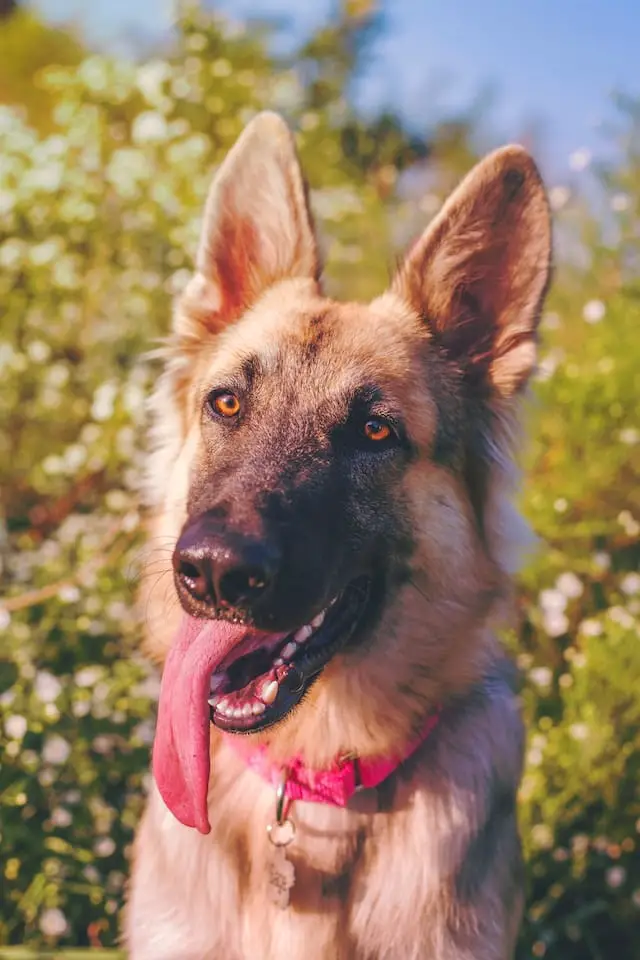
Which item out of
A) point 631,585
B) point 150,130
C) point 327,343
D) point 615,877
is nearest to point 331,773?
point 327,343

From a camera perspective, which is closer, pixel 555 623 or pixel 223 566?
pixel 223 566

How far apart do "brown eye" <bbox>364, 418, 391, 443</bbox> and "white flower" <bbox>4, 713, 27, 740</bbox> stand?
1436mm

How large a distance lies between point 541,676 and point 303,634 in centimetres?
201

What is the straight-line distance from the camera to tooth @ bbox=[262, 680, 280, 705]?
6.79 ft

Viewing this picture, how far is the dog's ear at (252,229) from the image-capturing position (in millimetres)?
2588

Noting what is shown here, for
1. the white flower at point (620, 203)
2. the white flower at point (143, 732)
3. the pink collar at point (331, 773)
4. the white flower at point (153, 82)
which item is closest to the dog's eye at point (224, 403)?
the pink collar at point (331, 773)

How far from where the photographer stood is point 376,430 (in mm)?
2410

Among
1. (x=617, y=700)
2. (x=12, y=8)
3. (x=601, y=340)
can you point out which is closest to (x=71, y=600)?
(x=617, y=700)

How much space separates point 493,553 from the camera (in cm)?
253

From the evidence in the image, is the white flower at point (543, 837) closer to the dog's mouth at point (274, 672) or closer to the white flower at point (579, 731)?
the white flower at point (579, 731)

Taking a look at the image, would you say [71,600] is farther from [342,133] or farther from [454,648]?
[342,133]

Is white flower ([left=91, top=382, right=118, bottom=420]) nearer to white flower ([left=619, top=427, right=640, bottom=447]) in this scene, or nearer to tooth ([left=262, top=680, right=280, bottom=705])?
tooth ([left=262, top=680, right=280, bottom=705])

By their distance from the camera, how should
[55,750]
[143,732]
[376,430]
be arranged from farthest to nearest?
[143,732]
[55,750]
[376,430]

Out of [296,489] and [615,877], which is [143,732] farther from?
[615,877]
